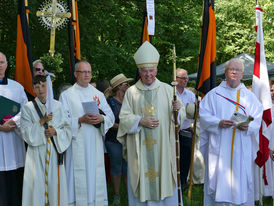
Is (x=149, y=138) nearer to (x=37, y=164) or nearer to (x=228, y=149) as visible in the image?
(x=228, y=149)

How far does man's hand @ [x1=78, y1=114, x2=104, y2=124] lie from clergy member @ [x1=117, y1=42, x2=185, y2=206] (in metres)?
0.33

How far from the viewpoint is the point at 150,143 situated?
5422 millimetres

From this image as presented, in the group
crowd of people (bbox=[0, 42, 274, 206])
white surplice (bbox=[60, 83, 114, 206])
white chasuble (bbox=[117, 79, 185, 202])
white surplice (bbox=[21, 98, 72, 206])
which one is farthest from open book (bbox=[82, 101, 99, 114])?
white surplice (bbox=[21, 98, 72, 206])

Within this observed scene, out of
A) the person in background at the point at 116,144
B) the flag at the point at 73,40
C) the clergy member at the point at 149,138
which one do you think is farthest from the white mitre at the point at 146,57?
the flag at the point at 73,40

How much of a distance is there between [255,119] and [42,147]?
9.81ft

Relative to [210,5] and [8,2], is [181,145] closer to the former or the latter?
[210,5]

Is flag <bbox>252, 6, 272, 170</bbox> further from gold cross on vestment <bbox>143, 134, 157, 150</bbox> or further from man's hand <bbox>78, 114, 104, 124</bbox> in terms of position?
man's hand <bbox>78, 114, 104, 124</bbox>

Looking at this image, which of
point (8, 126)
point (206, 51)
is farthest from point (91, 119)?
point (206, 51)

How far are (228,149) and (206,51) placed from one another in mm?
1888

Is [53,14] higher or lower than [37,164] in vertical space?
higher

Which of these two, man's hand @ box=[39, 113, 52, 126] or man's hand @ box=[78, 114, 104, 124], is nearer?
man's hand @ box=[39, 113, 52, 126]

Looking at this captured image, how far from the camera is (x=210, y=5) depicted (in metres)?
6.57

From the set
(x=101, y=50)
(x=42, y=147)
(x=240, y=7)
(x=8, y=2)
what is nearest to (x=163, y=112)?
(x=42, y=147)

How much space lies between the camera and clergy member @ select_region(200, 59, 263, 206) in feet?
17.5
